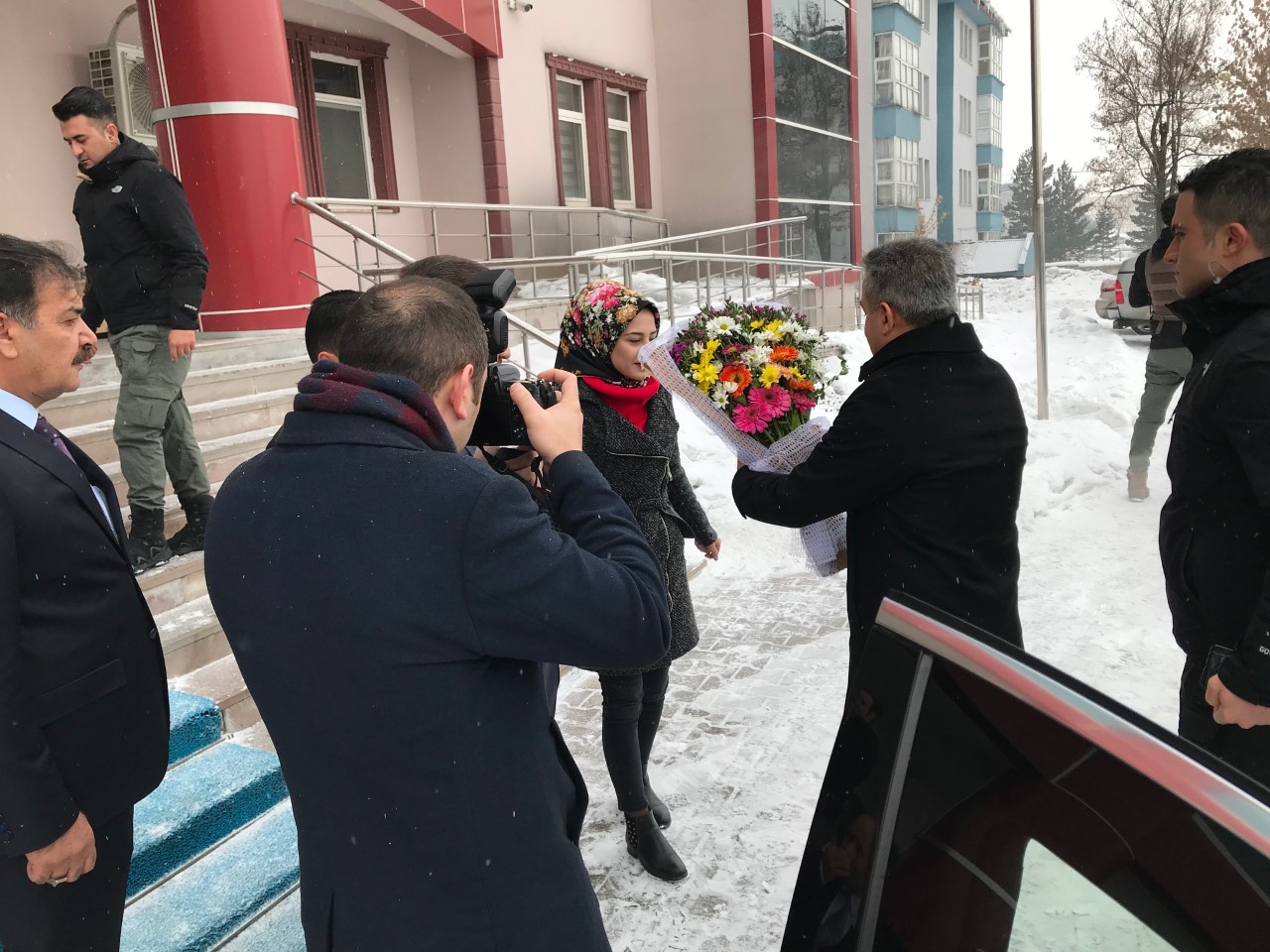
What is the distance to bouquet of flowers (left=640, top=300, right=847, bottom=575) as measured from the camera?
111 inches

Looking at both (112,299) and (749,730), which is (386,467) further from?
(112,299)

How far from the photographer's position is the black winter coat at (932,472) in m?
2.33

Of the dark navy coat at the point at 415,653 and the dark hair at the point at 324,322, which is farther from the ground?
the dark hair at the point at 324,322

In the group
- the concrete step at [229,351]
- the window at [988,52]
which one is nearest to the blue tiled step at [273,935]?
the concrete step at [229,351]

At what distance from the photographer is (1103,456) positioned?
305 inches

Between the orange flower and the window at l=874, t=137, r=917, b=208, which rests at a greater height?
the window at l=874, t=137, r=917, b=208

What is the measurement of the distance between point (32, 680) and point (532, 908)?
1064 millimetres

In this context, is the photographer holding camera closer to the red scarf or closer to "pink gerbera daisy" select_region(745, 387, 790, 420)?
"pink gerbera daisy" select_region(745, 387, 790, 420)

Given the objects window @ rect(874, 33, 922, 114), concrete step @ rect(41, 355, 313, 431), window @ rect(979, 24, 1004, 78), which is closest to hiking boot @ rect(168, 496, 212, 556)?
concrete step @ rect(41, 355, 313, 431)

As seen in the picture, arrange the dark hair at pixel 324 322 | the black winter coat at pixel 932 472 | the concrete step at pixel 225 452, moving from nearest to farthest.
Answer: the black winter coat at pixel 932 472
the dark hair at pixel 324 322
the concrete step at pixel 225 452

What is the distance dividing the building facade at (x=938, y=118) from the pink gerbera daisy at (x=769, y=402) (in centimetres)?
2021

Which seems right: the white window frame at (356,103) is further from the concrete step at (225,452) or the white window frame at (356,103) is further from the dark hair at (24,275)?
the dark hair at (24,275)

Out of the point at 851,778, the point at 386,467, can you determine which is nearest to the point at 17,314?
the point at 386,467

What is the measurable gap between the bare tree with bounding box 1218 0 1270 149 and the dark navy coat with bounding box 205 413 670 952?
19823mm
